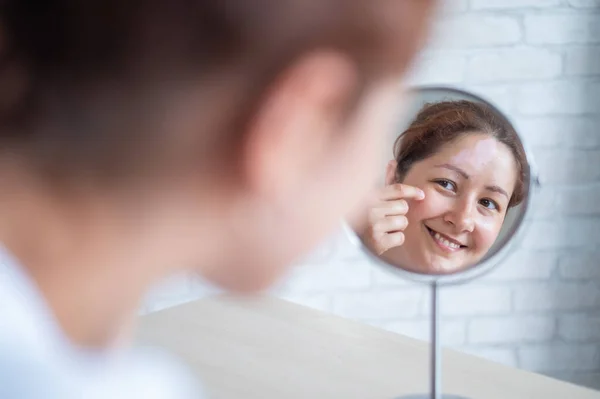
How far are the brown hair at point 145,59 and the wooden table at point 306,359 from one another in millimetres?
465

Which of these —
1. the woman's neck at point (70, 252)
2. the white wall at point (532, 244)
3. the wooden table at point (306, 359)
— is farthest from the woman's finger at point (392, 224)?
the white wall at point (532, 244)

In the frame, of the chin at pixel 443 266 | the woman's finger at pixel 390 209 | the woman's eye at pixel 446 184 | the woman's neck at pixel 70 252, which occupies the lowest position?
the woman's neck at pixel 70 252

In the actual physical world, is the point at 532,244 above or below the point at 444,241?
above

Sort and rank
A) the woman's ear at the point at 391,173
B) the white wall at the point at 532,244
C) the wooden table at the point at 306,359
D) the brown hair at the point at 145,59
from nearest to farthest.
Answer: the brown hair at the point at 145,59
the woman's ear at the point at 391,173
the wooden table at the point at 306,359
the white wall at the point at 532,244

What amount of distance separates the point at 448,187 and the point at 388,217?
0.05m

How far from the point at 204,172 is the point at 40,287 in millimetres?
69

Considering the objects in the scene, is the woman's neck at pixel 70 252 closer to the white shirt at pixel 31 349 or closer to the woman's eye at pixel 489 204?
Answer: the white shirt at pixel 31 349

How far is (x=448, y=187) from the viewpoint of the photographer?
20.1 inches

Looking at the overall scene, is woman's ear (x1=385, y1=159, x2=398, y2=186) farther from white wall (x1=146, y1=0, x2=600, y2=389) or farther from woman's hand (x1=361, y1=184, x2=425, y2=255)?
white wall (x1=146, y1=0, x2=600, y2=389)

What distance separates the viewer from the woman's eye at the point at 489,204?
1.71ft

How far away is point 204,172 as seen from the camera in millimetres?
222

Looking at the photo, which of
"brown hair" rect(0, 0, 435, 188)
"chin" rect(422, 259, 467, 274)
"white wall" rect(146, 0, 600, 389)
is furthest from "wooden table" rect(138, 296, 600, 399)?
"brown hair" rect(0, 0, 435, 188)

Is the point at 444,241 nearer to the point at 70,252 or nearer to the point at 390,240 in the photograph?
the point at 390,240

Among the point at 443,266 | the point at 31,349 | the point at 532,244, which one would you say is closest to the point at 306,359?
the point at 443,266
